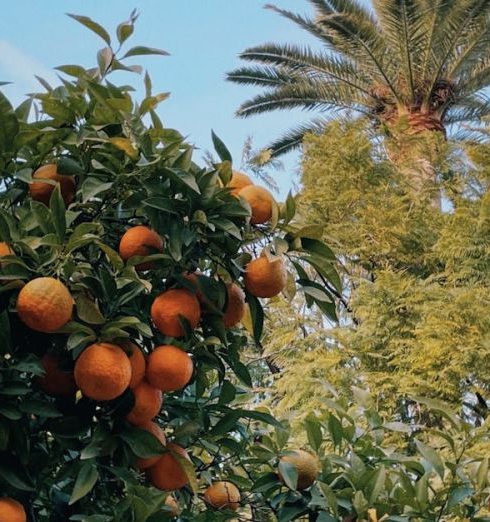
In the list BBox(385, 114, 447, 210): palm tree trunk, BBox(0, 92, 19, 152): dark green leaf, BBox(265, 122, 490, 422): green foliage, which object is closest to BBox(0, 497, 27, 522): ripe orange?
BBox(0, 92, 19, 152): dark green leaf

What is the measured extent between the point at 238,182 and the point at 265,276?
169 millimetres

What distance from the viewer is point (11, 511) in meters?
0.93

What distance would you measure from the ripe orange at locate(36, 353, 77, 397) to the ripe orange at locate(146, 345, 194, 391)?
116 mm

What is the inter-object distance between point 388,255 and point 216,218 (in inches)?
240

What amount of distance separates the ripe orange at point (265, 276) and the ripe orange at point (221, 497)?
0.42 meters

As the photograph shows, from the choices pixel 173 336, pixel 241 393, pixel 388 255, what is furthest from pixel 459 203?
pixel 173 336

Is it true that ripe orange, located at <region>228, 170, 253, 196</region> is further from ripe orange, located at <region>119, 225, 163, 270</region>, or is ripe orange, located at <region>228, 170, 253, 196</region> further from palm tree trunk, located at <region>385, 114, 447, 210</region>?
palm tree trunk, located at <region>385, 114, 447, 210</region>

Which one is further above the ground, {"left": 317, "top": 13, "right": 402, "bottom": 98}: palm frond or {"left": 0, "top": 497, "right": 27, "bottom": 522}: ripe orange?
{"left": 317, "top": 13, "right": 402, "bottom": 98}: palm frond

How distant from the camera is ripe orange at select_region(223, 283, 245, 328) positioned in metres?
1.11

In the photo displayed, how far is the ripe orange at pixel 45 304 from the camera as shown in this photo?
3.01ft

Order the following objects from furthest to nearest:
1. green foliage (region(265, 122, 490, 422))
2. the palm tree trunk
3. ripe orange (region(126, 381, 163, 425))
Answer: the palm tree trunk → green foliage (region(265, 122, 490, 422)) → ripe orange (region(126, 381, 163, 425))

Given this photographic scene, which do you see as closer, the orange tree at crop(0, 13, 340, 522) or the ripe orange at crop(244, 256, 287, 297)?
the orange tree at crop(0, 13, 340, 522)

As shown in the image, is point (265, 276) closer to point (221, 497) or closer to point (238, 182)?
point (238, 182)

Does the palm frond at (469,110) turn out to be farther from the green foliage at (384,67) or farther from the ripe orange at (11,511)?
the ripe orange at (11,511)
